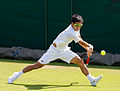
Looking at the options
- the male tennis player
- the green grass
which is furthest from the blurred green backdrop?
the male tennis player

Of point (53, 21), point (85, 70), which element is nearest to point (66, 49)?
point (85, 70)

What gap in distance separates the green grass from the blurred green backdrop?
1.35 m

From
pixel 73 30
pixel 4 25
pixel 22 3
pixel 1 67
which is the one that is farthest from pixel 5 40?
pixel 73 30

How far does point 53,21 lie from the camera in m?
11.0

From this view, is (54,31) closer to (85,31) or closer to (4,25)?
(85,31)

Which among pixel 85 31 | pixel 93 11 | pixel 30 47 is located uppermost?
pixel 93 11

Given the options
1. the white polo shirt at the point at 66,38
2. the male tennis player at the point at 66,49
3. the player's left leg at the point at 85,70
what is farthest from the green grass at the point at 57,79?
the white polo shirt at the point at 66,38

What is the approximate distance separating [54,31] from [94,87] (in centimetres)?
490

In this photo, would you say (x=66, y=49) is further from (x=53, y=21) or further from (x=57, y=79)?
(x=53, y=21)

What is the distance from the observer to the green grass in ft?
20.5

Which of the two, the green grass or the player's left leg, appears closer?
the green grass

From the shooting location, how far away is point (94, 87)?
6.34 m

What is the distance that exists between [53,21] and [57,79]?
408cm

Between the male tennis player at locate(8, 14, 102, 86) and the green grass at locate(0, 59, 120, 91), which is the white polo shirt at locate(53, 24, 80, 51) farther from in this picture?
the green grass at locate(0, 59, 120, 91)
